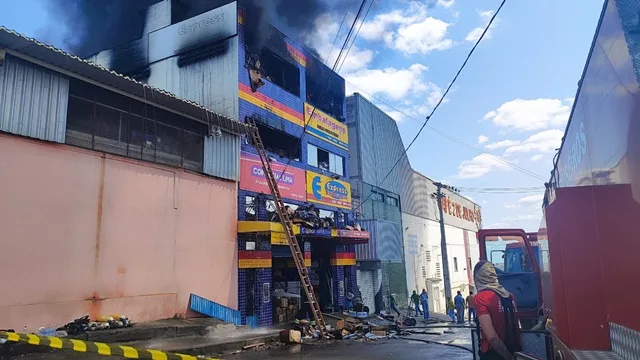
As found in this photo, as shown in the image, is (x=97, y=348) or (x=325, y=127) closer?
(x=97, y=348)

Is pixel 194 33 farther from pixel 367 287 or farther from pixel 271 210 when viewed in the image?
pixel 367 287

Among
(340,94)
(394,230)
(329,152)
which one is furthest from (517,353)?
(394,230)

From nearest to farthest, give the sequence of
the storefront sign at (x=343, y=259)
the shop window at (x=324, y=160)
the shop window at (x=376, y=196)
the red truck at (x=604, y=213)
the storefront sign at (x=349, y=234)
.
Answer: the red truck at (x=604, y=213) → the storefront sign at (x=349, y=234) → the shop window at (x=324, y=160) → the storefront sign at (x=343, y=259) → the shop window at (x=376, y=196)

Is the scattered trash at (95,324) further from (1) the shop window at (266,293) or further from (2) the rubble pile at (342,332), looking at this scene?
(1) the shop window at (266,293)

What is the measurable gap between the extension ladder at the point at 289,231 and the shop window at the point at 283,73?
4.10 metres

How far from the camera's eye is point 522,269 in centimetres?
1241

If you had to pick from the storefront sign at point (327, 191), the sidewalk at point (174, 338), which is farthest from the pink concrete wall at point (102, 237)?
the storefront sign at point (327, 191)

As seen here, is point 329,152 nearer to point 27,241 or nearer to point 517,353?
point 27,241

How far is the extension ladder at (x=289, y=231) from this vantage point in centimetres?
1379

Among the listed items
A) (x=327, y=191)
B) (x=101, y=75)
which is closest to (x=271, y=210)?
(x=327, y=191)

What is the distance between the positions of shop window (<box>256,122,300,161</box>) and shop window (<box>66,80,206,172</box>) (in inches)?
148

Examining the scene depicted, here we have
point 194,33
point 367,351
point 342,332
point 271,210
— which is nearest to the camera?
point 367,351

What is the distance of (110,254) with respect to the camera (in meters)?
10.6

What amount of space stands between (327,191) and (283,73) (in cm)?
565
